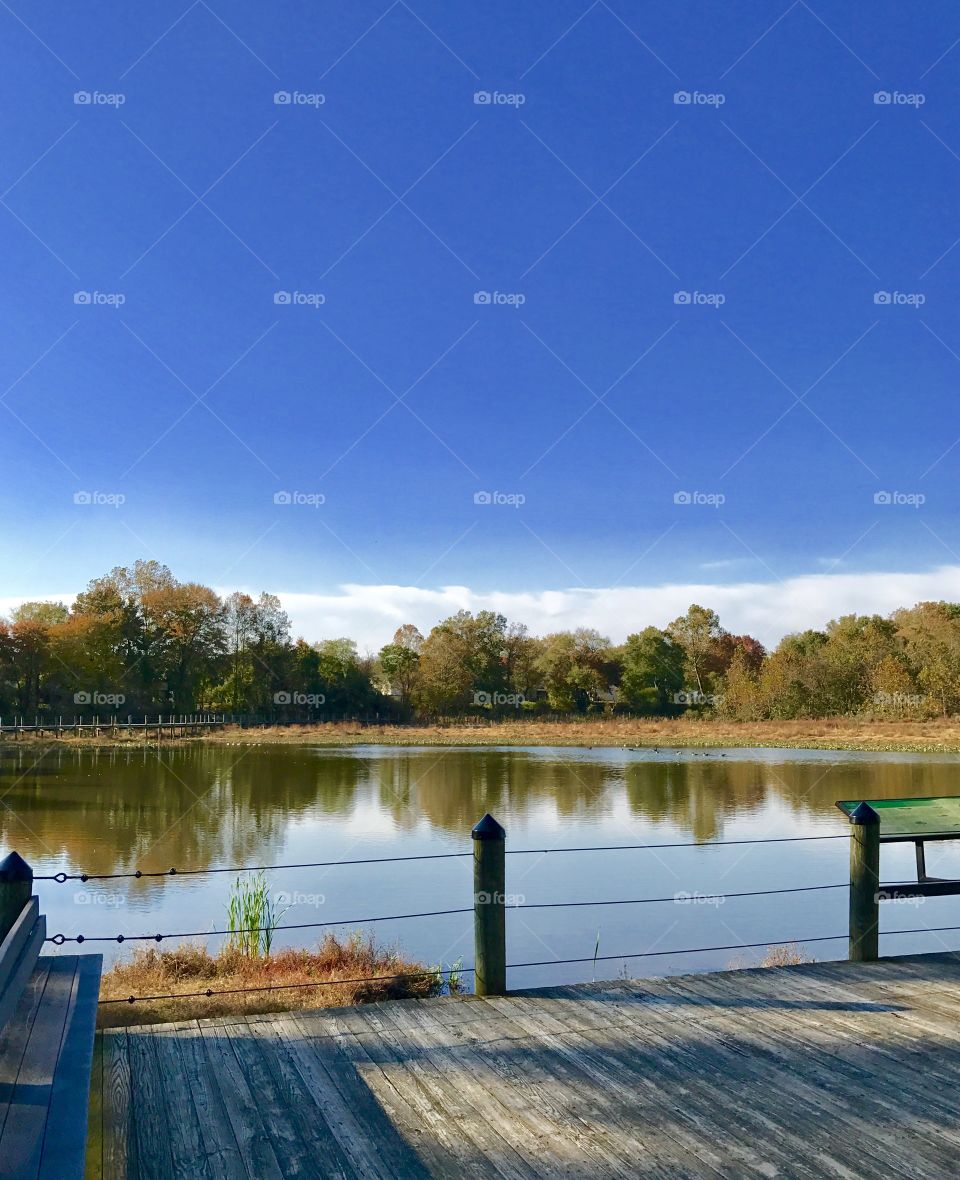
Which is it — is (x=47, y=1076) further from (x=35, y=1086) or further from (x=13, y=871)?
(x=13, y=871)

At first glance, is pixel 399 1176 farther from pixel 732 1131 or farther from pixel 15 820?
pixel 15 820

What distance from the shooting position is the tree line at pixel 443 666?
4112 cm

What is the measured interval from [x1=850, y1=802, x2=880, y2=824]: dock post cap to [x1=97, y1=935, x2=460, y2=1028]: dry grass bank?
287cm

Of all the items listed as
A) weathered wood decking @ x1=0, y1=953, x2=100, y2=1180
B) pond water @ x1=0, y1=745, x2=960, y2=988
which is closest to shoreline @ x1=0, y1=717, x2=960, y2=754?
pond water @ x1=0, y1=745, x2=960, y2=988

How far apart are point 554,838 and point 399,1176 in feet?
40.2

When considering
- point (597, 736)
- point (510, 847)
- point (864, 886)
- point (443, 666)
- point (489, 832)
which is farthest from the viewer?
point (443, 666)

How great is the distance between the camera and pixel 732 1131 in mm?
3057

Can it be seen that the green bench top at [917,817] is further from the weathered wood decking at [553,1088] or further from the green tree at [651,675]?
the green tree at [651,675]

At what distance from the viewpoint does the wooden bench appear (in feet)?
6.94

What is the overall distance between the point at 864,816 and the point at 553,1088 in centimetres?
270

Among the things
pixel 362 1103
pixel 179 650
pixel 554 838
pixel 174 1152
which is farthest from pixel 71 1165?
pixel 179 650

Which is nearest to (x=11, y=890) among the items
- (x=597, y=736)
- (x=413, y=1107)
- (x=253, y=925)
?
(x=413, y=1107)

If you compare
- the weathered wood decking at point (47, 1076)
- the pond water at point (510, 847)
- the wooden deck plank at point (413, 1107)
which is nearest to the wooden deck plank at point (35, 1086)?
the weathered wood decking at point (47, 1076)

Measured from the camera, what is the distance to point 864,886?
5.21 m
